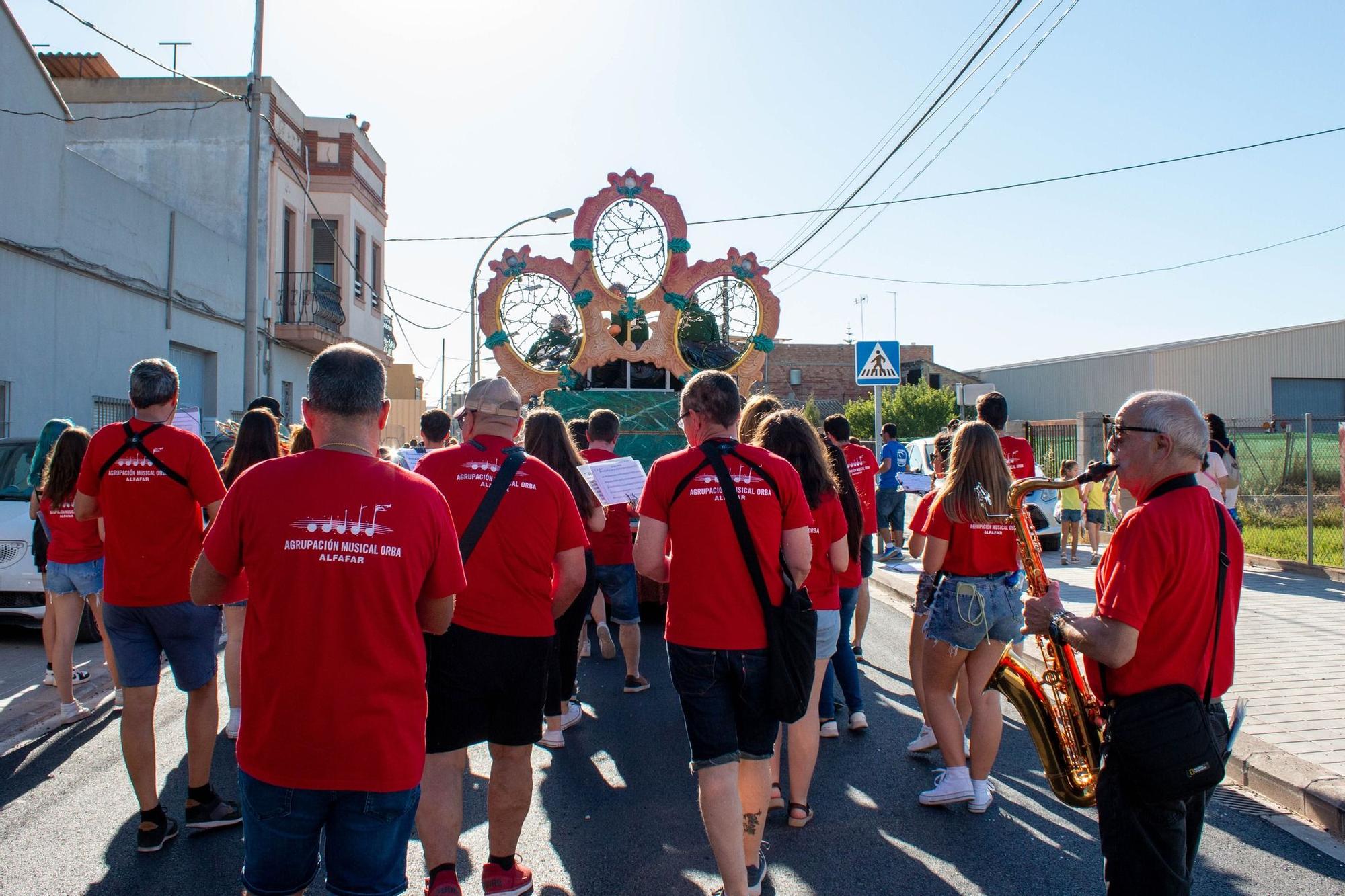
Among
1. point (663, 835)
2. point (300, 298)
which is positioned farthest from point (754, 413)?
point (300, 298)

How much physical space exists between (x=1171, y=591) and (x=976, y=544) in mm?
1984

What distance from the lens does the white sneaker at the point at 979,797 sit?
4586mm

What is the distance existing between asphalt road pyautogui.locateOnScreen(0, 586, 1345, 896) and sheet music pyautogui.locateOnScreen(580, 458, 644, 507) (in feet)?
4.75

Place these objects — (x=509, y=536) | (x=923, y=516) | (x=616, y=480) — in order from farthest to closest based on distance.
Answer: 1. (x=616, y=480)
2. (x=923, y=516)
3. (x=509, y=536)

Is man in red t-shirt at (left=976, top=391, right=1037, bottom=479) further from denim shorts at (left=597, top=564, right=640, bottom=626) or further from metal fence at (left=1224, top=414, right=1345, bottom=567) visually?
metal fence at (left=1224, top=414, right=1345, bottom=567)

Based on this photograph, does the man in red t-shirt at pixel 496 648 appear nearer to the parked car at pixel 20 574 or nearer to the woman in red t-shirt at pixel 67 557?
the woman in red t-shirt at pixel 67 557

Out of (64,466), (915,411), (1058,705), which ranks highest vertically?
→ (915,411)

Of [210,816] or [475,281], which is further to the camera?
[475,281]

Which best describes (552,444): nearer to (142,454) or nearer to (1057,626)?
(142,454)

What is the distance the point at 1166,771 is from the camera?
2619mm

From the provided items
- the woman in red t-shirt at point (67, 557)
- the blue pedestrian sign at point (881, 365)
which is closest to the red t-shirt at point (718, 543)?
the woman in red t-shirt at point (67, 557)

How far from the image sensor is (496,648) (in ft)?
11.6

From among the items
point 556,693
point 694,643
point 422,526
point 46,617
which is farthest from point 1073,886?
point 46,617

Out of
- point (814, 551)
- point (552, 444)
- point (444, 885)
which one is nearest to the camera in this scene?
point (444, 885)
